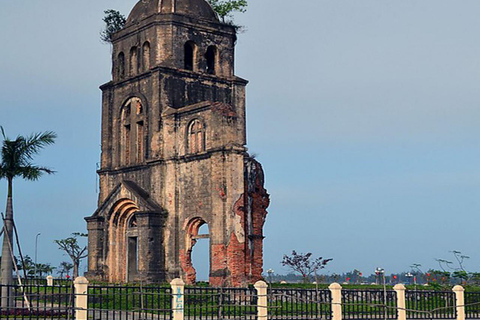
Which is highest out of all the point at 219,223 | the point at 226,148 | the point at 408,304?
the point at 226,148

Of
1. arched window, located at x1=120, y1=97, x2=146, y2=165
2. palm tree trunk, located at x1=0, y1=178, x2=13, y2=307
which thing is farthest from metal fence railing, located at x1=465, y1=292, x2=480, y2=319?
arched window, located at x1=120, y1=97, x2=146, y2=165

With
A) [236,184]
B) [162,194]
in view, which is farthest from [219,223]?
[162,194]

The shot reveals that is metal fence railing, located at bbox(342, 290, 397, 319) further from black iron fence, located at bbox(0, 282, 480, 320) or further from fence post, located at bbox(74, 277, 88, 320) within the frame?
fence post, located at bbox(74, 277, 88, 320)

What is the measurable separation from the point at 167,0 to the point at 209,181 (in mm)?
10379

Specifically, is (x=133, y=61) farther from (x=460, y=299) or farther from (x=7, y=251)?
(x=460, y=299)

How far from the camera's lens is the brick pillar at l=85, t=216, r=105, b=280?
37406 mm

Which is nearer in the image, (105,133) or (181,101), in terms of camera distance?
(181,101)

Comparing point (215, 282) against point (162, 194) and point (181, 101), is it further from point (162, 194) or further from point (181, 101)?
point (181, 101)

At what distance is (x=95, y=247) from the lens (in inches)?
1487

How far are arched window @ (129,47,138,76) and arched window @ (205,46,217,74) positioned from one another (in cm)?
368

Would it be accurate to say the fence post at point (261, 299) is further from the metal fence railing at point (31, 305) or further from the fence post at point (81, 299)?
the metal fence railing at point (31, 305)

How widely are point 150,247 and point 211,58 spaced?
10.6m

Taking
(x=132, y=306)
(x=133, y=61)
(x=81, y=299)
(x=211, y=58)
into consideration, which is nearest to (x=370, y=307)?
(x=132, y=306)

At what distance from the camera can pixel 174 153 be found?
3534 centimetres
